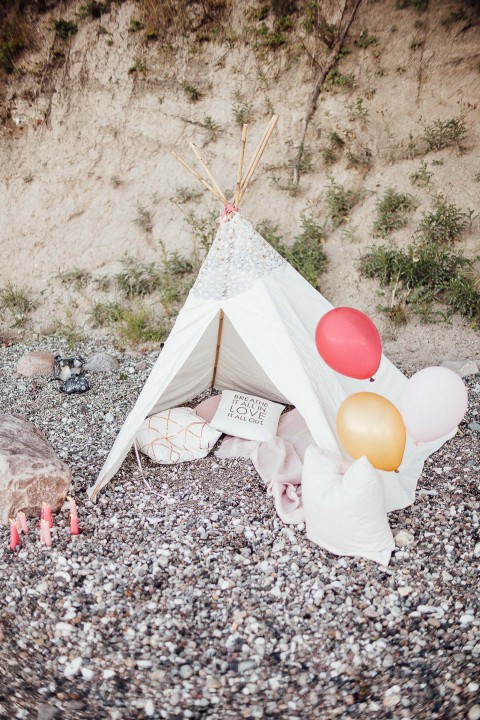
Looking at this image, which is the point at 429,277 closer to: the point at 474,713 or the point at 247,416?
the point at 247,416

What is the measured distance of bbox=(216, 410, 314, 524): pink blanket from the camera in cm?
402

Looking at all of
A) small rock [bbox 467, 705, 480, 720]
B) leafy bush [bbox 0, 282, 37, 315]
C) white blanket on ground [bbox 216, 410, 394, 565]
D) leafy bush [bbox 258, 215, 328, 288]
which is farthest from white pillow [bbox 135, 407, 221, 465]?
leafy bush [bbox 0, 282, 37, 315]

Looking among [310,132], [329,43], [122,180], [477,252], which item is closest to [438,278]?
[477,252]

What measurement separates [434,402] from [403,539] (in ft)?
2.82

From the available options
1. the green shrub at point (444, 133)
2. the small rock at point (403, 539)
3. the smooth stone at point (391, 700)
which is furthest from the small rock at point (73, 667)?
the green shrub at point (444, 133)

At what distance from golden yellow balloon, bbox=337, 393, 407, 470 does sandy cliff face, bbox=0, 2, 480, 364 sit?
4.15 m

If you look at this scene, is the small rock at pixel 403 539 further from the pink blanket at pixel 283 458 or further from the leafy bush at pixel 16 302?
the leafy bush at pixel 16 302

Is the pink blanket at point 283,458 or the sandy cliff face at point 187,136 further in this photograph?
the sandy cliff face at point 187,136

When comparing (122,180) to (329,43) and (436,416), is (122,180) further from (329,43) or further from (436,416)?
(436,416)

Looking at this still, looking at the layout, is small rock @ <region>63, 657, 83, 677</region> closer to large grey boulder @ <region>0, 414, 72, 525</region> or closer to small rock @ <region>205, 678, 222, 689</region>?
small rock @ <region>205, 678, 222, 689</region>

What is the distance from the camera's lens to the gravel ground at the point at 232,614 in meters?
2.73

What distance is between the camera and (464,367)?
619 centimetres

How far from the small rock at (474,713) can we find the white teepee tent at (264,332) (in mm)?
1466

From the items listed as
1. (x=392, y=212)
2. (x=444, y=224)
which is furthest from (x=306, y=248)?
(x=444, y=224)
